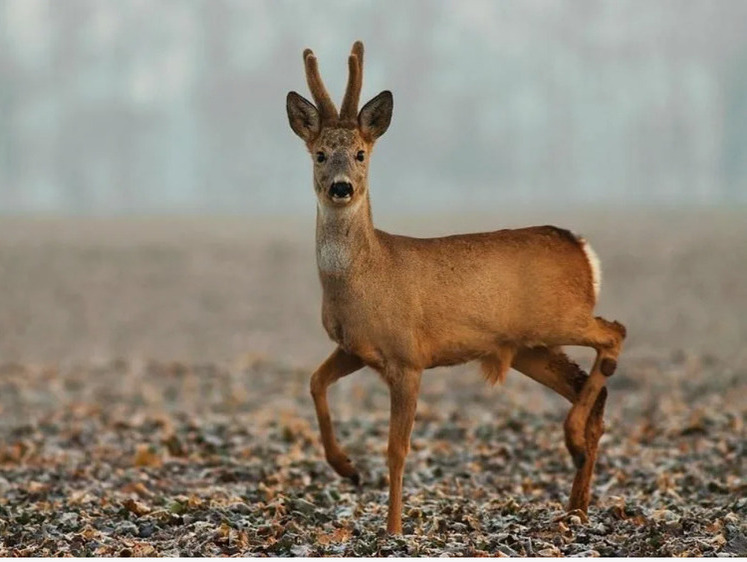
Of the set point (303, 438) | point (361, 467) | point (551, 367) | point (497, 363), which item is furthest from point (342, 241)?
point (303, 438)

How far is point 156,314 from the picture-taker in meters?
25.3

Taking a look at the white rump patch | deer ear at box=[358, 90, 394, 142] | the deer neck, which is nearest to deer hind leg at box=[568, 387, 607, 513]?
the white rump patch

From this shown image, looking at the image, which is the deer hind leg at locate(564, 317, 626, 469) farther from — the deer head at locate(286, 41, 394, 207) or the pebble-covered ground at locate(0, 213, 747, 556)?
the deer head at locate(286, 41, 394, 207)

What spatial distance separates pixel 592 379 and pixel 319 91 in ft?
7.64

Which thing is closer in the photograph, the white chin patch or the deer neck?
the deer neck

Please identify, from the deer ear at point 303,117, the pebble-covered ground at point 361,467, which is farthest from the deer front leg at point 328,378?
the deer ear at point 303,117

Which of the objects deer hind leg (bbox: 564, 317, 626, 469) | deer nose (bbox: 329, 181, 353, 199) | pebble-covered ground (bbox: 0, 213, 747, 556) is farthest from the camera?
deer hind leg (bbox: 564, 317, 626, 469)

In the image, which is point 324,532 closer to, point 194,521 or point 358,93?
point 194,521

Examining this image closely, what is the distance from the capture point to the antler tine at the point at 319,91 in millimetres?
7441

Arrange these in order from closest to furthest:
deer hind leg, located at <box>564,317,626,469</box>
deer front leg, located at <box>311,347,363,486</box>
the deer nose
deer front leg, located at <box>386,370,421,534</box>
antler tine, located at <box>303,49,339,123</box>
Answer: the deer nose < deer front leg, located at <box>386,370,421,534</box> < antler tine, located at <box>303,49,339,123</box> < deer front leg, located at <box>311,347,363,486</box> < deer hind leg, located at <box>564,317,626,469</box>

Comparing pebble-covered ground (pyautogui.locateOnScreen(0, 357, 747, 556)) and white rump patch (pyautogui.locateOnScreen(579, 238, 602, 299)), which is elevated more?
white rump patch (pyautogui.locateOnScreen(579, 238, 602, 299))

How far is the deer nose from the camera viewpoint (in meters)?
7.09

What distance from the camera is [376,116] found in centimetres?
742

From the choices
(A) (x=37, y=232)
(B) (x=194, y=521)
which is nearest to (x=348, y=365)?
(B) (x=194, y=521)
